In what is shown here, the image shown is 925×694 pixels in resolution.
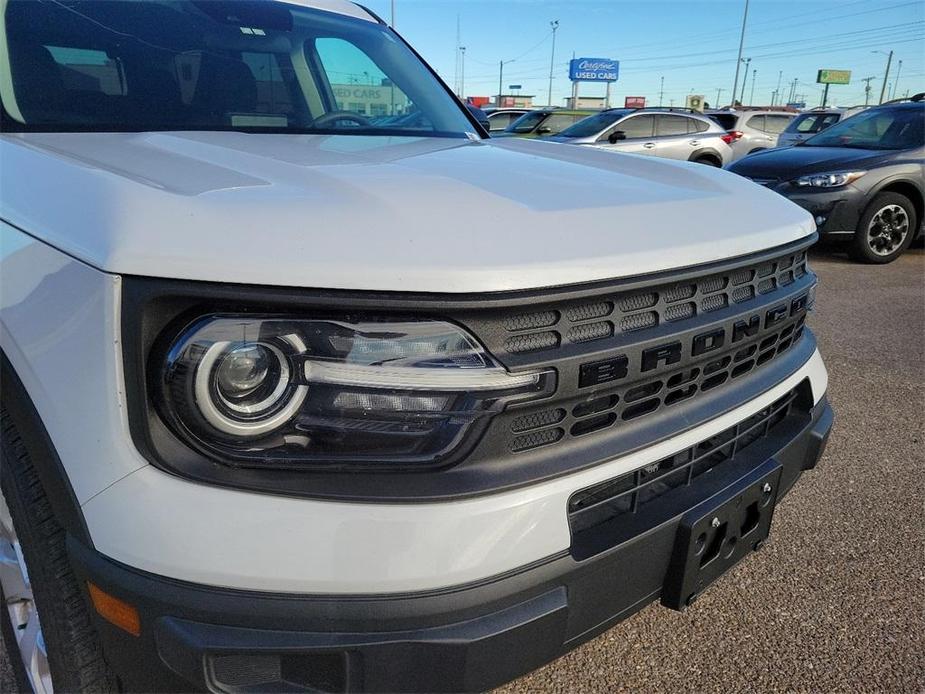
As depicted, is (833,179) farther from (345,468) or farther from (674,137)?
(345,468)

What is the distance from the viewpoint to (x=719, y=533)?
150 cm

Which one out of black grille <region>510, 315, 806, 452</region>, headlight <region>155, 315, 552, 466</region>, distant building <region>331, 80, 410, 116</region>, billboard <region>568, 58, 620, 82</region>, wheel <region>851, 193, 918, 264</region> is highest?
billboard <region>568, 58, 620, 82</region>

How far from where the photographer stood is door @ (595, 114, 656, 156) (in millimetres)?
12365

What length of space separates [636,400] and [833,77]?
7907 cm

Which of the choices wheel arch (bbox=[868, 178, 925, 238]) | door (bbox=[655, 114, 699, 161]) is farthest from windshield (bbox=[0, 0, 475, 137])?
door (bbox=[655, 114, 699, 161])

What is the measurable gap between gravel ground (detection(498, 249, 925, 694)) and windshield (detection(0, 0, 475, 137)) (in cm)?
188

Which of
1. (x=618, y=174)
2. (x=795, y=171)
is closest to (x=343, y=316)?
(x=618, y=174)

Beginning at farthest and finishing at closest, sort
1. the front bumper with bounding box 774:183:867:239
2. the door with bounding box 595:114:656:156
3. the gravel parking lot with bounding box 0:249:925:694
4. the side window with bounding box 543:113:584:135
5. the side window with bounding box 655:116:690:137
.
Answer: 1. the side window with bounding box 543:113:584:135
2. the side window with bounding box 655:116:690:137
3. the door with bounding box 595:114:656:156
4. the front bumper with bounding box 774:183:867:239
5. the gravel parking lot with bounding box 0:249:925:694

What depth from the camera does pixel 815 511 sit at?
9.04 feet

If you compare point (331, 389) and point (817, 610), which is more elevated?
point (331, 389)

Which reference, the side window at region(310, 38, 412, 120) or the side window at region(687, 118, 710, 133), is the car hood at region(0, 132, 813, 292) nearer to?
the side window at region(310, 38, 412, 120)

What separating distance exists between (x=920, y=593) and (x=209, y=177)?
248cm

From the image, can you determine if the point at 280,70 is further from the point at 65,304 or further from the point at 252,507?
the point at 252,507

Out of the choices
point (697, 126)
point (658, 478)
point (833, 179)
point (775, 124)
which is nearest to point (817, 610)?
point (658, 478)
